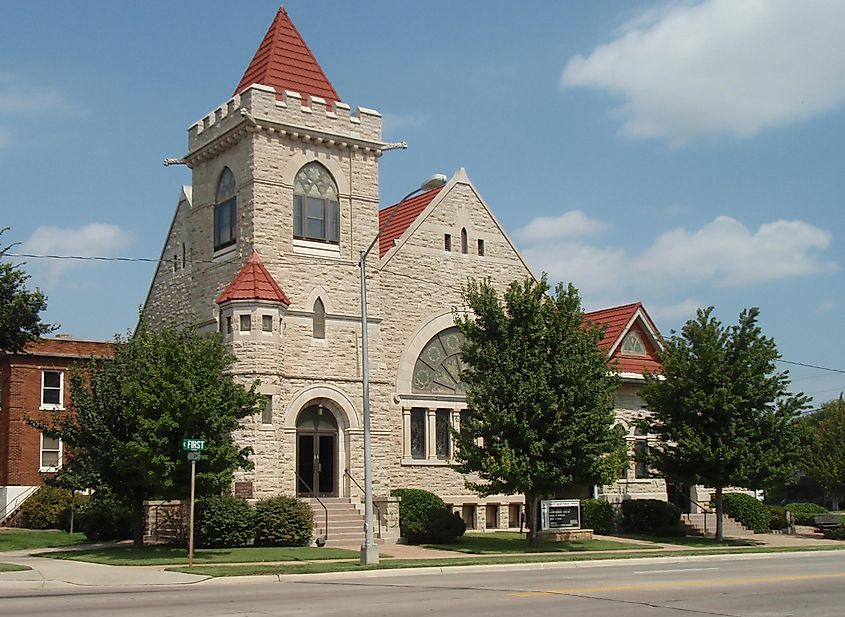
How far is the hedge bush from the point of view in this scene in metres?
32.3

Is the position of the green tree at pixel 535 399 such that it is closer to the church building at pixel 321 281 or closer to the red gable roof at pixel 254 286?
the church building at pixel 321 281

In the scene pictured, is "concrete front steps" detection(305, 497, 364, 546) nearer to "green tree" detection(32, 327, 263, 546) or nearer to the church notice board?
"green tree" detection(32, 327, 263, 546)

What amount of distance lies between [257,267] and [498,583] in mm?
15544

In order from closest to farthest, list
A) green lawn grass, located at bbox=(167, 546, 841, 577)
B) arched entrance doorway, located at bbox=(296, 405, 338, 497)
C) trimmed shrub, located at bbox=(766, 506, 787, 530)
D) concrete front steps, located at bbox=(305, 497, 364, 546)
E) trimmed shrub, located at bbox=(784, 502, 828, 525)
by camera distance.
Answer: green lawn grass, located at bbox=(167, 546, 841, 577) < concrete front steps, located at bbox=(305, 497, 364, 546) < arched entrance doorway, located at bbox=(296, 405, 338, 497) < trimmed shrub, located at bbox=(766, 506, 787, 530) < trimmed shrub, located at bbox=(784, 502, 828, 525)

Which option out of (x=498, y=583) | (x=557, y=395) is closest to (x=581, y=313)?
(x=557, y=395)

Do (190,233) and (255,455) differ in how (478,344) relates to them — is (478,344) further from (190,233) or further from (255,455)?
(190,233)

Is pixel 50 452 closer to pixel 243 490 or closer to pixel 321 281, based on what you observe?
pixel 243 490

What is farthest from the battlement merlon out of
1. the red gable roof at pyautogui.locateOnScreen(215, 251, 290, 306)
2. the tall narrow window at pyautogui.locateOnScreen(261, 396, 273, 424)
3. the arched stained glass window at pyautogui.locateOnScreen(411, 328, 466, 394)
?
the tall narrow window at pyautogui.locateOnScreen(261, 396, 273, 424)

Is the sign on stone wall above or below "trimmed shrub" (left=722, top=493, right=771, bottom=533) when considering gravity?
above

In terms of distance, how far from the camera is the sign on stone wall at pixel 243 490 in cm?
3038

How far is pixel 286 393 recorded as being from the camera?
106 ft

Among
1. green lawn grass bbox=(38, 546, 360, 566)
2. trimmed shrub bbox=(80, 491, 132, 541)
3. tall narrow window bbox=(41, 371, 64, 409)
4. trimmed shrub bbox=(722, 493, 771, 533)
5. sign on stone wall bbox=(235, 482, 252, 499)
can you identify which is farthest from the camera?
tall narrow window bbox=(41, 371, 64, 409)

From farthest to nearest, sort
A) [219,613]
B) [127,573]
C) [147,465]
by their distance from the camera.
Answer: [147,465], [127,573], [219,613]

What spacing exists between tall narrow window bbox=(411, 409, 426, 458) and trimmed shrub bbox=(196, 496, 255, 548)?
7929 mm
